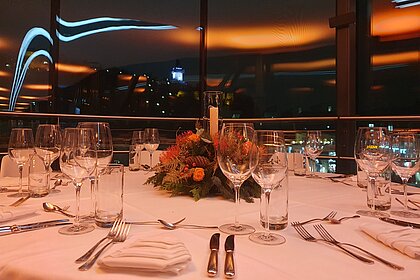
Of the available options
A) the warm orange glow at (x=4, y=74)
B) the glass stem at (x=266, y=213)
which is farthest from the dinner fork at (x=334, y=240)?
the warm orange glow at (x=4, y=74)

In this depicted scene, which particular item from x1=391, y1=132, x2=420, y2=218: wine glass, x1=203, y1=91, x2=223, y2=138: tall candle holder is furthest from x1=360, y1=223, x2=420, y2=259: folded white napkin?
x1=203, y1=91, x2=223, y2=138: tall candle holder

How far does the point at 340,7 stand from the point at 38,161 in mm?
3118

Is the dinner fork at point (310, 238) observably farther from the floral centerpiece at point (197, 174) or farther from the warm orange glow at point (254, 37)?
the warm orange glow at point (254, 37)

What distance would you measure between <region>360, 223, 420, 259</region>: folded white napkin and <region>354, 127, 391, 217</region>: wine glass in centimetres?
22

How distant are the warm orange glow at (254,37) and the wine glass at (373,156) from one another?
10.4 feet

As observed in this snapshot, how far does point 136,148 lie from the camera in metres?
1.79

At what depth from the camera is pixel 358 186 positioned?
1.36 m

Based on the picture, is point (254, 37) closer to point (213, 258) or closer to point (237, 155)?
point (237, 155)

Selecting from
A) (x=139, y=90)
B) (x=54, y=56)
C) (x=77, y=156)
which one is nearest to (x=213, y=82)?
(x=139, y=90)

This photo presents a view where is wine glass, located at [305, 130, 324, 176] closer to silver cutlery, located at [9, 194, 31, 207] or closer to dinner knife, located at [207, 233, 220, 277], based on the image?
dinner knife, located at [207, 233, 220, 277]

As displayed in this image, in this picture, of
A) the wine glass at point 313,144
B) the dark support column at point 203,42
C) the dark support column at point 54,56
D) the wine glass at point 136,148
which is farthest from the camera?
the dark support column at point 203,42

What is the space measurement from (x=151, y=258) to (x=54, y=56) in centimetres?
376

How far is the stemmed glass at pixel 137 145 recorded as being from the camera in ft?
5.47

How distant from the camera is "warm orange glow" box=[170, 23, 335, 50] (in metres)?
4.02
